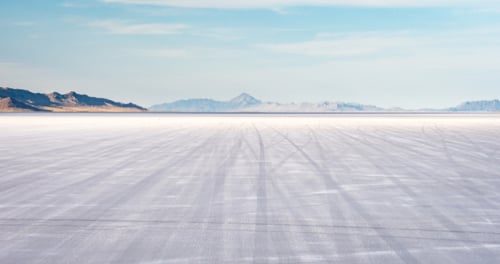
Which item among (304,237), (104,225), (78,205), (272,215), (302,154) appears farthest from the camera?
(302,154)

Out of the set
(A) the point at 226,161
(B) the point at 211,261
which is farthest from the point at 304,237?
(A) the point at 226,161

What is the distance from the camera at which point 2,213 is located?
9.14 meters

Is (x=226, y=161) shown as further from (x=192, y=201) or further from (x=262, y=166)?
(x=192, y=201)

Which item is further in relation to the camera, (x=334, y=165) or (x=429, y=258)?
(x=334, y=165)

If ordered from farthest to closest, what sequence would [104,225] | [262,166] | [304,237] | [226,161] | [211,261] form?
[226,161] → [262,166] → [104,225] → [304,237] → [211,261]

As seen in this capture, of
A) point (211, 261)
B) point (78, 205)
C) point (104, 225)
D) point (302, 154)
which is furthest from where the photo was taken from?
point (302, 154)

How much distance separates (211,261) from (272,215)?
8.55 feet

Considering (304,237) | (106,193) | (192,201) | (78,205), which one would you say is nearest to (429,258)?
(304,237)

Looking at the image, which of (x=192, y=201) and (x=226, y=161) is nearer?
(x=192, y=201)

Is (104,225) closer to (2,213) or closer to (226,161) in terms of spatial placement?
(2,213)

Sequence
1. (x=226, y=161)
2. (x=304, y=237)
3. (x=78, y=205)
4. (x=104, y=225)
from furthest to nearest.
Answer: (x=226, y=161) < (x=78, y=205) < (x=104, y=225) < (x=304, y=237)

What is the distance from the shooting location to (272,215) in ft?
29.3

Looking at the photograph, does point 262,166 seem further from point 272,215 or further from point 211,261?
point 211,261

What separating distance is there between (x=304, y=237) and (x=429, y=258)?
1.48 m
